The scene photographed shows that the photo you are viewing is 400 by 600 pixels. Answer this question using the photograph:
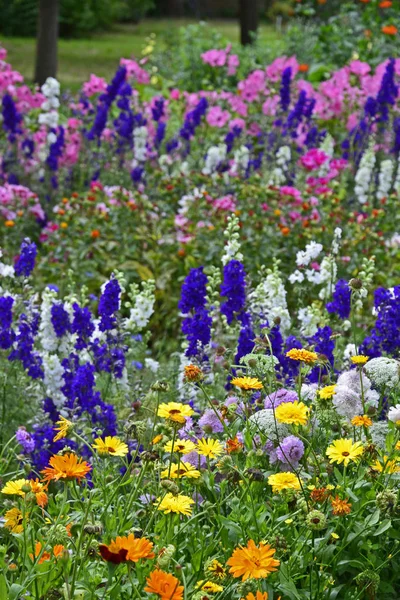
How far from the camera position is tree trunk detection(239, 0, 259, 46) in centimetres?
1491

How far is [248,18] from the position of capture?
591 inches

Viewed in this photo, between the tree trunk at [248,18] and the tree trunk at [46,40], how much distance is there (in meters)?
3.84

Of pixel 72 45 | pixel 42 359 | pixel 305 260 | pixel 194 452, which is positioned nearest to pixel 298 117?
→ pixel 305 260

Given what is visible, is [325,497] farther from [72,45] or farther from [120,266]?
[72,45]

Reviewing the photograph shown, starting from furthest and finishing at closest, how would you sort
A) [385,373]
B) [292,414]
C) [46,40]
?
[46,40] < [385,373] < [292,414]

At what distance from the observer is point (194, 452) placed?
2783 mm

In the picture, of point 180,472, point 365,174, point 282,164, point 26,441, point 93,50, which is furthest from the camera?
point 93,50

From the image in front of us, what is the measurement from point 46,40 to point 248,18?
420cm

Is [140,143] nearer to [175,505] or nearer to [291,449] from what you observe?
[291,449]

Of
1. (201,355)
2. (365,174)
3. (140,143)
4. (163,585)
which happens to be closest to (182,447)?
(163,585)

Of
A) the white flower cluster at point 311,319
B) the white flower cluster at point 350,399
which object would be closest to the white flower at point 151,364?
the white flower cluster at point 311,319

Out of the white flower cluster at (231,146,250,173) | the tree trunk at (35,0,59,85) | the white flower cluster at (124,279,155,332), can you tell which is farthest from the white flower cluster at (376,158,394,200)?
the tree trunk at (35,0,59,85)

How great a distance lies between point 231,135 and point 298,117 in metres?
0.51

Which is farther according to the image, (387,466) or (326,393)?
(326,393)
